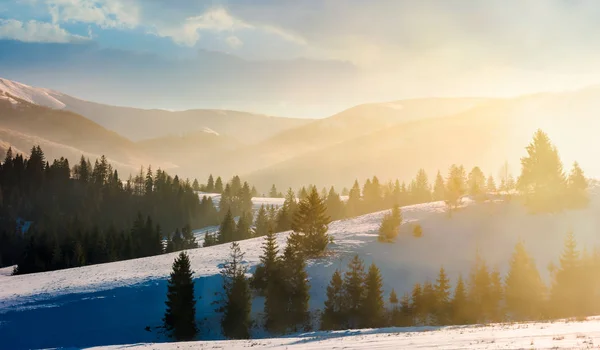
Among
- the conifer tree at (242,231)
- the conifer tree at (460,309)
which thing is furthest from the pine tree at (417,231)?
the conifer tree at (242,231)

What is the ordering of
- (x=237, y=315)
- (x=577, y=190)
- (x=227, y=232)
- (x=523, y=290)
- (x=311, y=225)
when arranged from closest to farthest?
(x=237, y=315) → (x=523, y=290) → (x=311, y=225) → (x=577, y=190) → (x=227, y=232)

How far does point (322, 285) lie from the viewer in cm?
5803

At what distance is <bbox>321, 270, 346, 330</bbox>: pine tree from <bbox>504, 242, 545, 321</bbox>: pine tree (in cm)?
2167

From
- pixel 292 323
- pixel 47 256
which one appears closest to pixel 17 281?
pixel 47 256

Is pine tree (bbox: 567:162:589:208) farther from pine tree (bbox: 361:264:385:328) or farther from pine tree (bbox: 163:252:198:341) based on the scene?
pine tree (bbox: 163:252:198:341)

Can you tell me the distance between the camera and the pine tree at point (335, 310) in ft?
157

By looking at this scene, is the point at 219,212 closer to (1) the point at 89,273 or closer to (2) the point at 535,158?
(1) the point at 89,273

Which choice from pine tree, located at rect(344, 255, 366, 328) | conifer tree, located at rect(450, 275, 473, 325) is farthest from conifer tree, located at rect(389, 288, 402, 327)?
conifer tree, located at rect(450, 275, 473, 325)

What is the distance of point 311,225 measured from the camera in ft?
215

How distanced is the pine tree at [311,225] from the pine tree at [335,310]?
14513mm

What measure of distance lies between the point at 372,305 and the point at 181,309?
2194cm

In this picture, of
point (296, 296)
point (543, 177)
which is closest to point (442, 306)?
point (296, 296)

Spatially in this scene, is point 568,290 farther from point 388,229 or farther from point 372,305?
point 388,229

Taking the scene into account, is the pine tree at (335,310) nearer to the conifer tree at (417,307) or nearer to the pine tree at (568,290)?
the conifer tree at (417,307)
